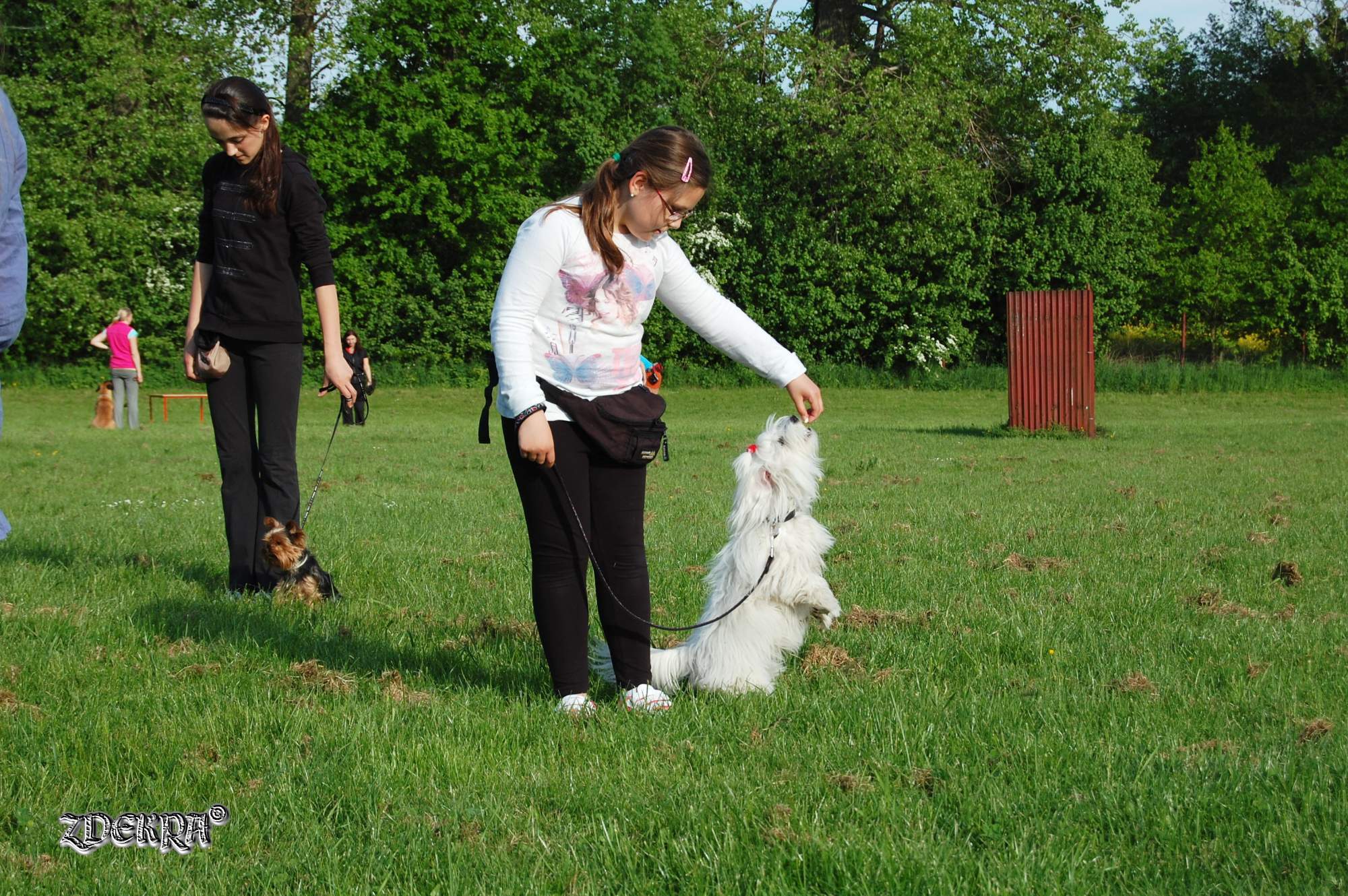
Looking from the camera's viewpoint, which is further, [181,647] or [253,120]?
[253,120]

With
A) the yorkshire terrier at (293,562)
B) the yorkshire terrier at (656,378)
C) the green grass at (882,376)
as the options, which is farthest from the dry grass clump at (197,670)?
the green grass at (882,376)

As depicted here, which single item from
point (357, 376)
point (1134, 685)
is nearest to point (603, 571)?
point (1134, 685)

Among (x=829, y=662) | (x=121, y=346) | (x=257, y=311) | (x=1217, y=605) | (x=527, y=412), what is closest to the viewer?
(x=527, y=412)

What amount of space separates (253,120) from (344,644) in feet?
8.10

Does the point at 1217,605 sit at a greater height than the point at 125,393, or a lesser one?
lesser

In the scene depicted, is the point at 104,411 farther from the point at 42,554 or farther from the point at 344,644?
the point at 344,644

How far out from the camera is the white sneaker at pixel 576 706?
3.95m

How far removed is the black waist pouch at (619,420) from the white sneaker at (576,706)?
82cm

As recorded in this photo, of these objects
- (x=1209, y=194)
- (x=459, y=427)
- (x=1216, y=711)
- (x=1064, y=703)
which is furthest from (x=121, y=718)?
(x=1209, y=194)

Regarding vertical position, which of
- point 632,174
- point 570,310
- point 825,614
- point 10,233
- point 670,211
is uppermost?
point 632,174

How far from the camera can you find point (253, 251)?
18.9 feet

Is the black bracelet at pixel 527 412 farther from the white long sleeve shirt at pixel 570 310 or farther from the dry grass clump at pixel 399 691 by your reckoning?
the dry grass clump at pixel 399 691

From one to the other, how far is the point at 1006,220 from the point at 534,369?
3374 cm

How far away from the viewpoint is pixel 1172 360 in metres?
34.1
